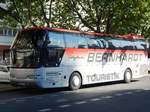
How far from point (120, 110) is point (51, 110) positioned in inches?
85.2

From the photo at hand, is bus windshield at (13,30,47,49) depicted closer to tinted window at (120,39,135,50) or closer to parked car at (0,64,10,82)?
parked car at (0,64,10,82)

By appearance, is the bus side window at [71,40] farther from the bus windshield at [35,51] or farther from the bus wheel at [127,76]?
the bus wheel at [127,76]

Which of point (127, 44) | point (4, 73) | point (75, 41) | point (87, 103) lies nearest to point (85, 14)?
point (127, 44)

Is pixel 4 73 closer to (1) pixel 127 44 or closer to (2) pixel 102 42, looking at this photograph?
(2) pixel 102 42

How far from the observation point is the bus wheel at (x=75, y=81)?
22.6m

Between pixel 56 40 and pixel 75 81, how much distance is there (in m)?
2.40

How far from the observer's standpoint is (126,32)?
34844 mm

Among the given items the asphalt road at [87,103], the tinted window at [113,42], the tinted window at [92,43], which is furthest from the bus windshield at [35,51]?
the tinted window at [113,42]

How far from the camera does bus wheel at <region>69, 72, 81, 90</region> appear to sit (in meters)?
22.6

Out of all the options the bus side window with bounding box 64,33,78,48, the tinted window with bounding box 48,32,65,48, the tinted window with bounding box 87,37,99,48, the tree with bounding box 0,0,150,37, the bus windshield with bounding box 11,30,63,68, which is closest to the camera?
the bus windshield with bounding box 11,30,63,68

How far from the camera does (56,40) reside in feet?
71.8

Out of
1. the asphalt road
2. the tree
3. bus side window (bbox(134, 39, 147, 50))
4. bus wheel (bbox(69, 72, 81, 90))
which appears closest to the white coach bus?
bus wheel (bbox(69, 72, 81, 90))

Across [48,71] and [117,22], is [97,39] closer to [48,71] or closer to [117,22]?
[48,71]

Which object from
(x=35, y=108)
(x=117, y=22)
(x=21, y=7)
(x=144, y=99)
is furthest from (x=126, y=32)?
(x=35, y=108)
